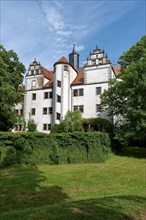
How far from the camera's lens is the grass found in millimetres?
6578

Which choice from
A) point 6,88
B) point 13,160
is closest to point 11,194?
point 13,160

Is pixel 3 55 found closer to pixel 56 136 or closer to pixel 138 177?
pixel 56 136

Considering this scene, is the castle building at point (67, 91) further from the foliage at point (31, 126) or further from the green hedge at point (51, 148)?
the green hedge at point (51, 148)

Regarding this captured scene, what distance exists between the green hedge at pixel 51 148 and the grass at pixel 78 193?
1294 millimetres

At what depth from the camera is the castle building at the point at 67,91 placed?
38438mm

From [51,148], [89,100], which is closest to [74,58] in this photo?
[89,100]

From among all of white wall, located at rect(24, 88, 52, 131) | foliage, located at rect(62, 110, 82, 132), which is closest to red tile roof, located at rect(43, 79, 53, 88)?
white wall, located at rect(24, 88, 52, 131)

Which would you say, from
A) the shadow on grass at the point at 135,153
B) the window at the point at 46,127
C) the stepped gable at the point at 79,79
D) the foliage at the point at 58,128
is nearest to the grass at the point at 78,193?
the shadow on grass at the point at 135,153

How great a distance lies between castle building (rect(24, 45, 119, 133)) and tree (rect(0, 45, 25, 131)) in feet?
28.9

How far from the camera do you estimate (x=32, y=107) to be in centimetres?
4234

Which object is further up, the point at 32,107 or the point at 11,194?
the point at 32,107

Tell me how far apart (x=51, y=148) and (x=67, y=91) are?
60.1 ft

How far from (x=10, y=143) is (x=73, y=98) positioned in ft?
65.0

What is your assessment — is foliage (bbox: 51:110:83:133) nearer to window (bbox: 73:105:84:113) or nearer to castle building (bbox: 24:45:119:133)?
castle building (bbox: 24:45:119:133)
